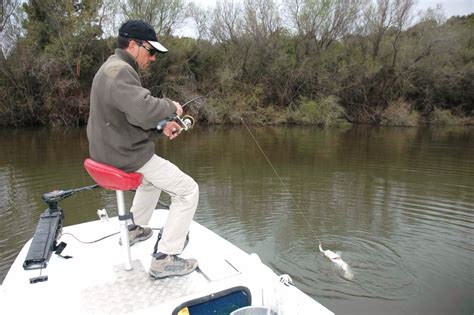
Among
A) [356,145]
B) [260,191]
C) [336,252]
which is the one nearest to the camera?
[336,252]

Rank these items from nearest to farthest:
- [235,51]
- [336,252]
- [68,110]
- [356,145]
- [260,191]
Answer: [336,252] → [260,191] → [356,145] → [68,110] → [235,51]

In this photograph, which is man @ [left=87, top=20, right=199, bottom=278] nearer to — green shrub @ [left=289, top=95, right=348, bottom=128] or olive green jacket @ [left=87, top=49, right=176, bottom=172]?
olive green jacket @ [left=87, top=49, right=176, bottom=172]

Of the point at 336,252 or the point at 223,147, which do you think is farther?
Answer: the point at 223,147

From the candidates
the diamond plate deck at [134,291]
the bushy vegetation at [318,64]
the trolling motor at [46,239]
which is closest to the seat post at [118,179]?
the diamond plate deck at [134,291]

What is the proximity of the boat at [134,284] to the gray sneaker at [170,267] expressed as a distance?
0.04 meters

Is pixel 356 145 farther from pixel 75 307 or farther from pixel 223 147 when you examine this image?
pixel 75 307

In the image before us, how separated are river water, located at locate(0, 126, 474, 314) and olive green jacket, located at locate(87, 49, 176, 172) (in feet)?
9.92

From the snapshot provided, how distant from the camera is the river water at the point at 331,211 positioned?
489 centimetres

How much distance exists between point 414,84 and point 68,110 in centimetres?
2794

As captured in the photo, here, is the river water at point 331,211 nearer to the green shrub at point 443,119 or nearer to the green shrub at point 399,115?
the green shrub at point 399,115

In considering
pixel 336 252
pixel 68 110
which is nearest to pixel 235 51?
pixel 68 110

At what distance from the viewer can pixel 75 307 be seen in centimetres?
247

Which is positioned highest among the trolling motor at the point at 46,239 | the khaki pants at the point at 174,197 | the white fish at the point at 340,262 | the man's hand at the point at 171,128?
the man's hand at the point at 171,128

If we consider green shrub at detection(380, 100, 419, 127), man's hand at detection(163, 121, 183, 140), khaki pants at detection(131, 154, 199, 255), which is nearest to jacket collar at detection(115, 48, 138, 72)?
man's hand at detection(163, 121, 183, 140)
